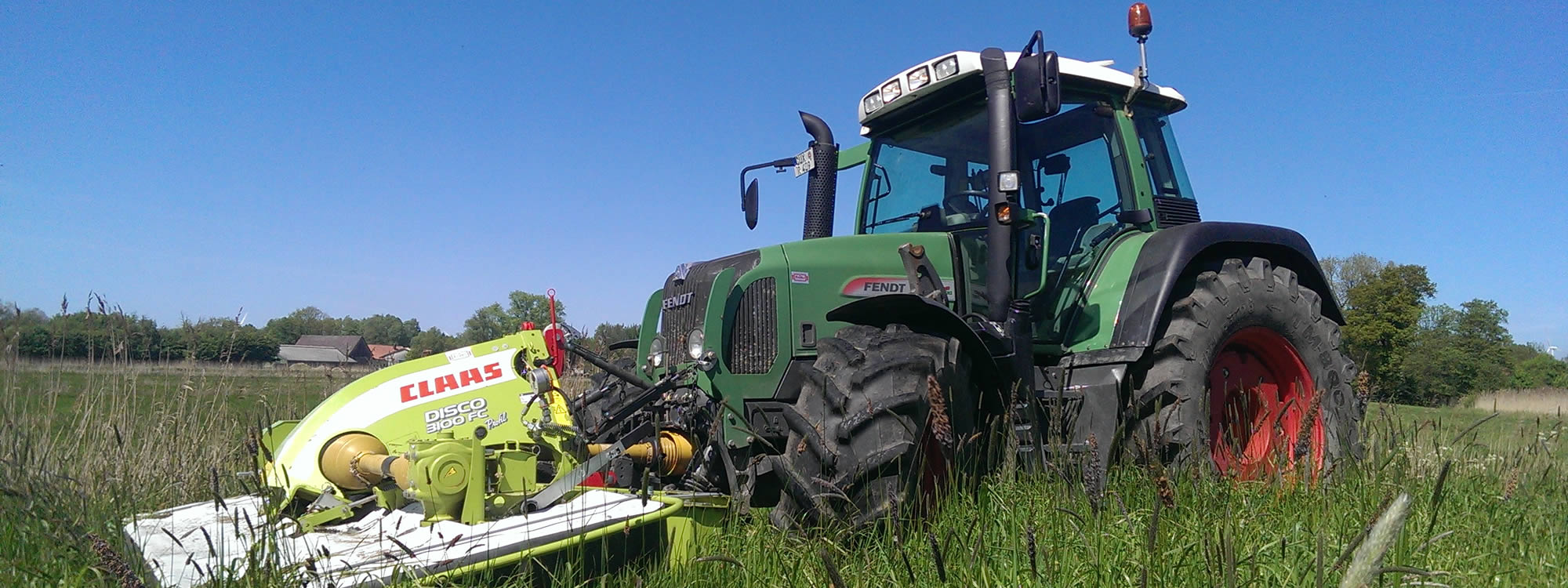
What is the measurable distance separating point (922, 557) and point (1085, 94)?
287cm

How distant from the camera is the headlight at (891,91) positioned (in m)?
4.67

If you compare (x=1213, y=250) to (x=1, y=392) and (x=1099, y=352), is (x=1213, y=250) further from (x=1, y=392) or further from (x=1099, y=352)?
(x=1, y=392)

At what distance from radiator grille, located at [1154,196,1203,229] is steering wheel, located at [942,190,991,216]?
2.97 feet

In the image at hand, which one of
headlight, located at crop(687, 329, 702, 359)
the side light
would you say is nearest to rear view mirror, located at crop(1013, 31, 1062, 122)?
the side light

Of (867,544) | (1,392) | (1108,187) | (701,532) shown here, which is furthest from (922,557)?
(1,392)

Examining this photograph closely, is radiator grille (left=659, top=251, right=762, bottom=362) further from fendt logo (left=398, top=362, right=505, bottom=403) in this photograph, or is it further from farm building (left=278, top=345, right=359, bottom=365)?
farm building (left=278, top=345, right=359, bottom=365)

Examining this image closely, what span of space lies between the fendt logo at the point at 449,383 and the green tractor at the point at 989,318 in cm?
55

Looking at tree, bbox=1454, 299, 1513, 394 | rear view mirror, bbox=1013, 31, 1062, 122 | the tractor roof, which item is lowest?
tree, bbox=1454, 299, 1513, 394

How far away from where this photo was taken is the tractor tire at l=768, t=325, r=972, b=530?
2.98 meters

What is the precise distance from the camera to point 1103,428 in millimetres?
3629

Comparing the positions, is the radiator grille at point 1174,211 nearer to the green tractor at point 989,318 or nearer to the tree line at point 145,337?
the green tractor at point 989,318

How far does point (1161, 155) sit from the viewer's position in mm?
4887

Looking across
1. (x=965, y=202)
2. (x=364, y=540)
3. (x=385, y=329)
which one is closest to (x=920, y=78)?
(x=965, y=202)

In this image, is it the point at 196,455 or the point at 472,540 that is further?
the point at 196,455
